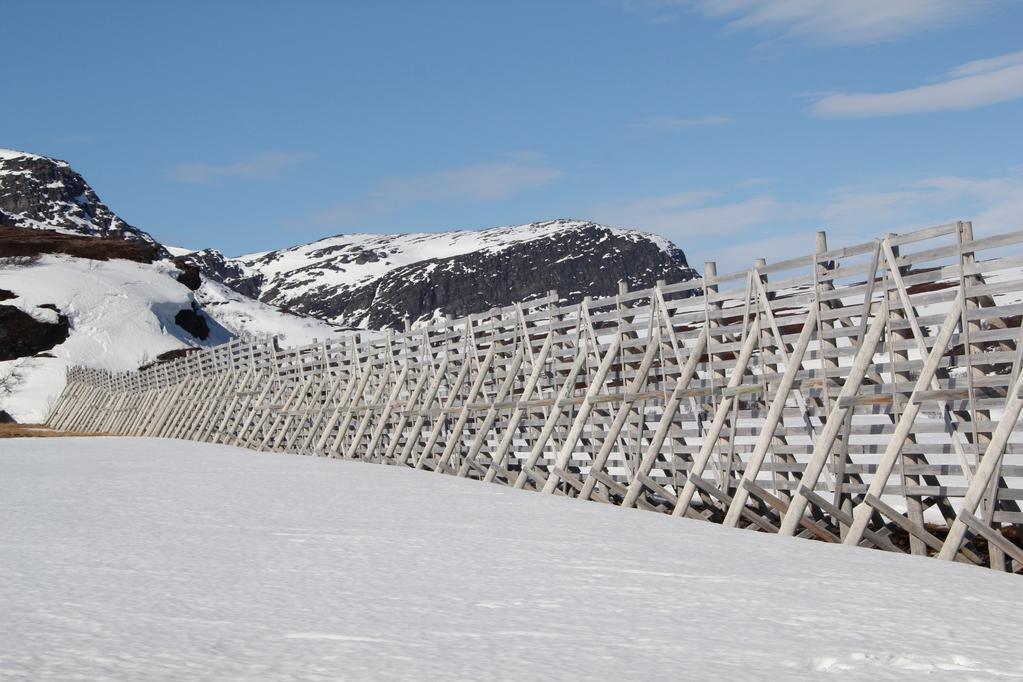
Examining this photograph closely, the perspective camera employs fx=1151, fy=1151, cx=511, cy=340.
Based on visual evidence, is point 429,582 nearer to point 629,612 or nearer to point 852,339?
point 629,612

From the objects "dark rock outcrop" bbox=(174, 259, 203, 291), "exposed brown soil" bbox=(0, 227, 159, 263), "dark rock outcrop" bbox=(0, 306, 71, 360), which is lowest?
"dark rock outcrop" bbox=(0, 306, 71, 360)

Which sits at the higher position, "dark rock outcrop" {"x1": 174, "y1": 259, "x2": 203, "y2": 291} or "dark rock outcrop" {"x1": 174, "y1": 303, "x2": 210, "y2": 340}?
"dark rock outcrop" {"x1": 174, "y1": 259, "x2": 203, "y2": 291}

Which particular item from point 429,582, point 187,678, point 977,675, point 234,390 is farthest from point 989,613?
point 234,390

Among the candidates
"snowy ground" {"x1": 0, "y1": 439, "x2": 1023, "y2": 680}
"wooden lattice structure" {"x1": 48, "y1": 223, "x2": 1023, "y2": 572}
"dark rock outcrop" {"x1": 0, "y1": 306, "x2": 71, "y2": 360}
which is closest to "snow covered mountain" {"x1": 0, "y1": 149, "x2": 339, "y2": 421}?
"dark rock outcrop" {"x1": 0, "y1": 306, "x2": 71, "y2": 360}

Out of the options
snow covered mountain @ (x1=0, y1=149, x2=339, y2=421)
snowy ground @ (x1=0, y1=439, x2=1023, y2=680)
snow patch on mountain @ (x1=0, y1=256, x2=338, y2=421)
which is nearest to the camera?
snowy ground @ (x1=0, y1=439, x2=1023, y2=680)

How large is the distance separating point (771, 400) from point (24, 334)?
66185 mm

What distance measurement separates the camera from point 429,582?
7320 mm

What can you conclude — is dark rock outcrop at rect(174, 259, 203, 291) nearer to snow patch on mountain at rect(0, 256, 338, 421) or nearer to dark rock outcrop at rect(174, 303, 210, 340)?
snow patch on mountain at rect(0, 256, 338, 421)

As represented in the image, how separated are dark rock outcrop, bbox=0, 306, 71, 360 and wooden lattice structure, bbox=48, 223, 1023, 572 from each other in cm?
5379

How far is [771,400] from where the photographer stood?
37.4ft

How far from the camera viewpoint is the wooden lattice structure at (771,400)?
9.03 meters

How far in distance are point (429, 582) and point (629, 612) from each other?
148 cm

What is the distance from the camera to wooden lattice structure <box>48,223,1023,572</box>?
9.03 metres

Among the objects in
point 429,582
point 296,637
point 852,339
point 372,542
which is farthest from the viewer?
point 852,339
